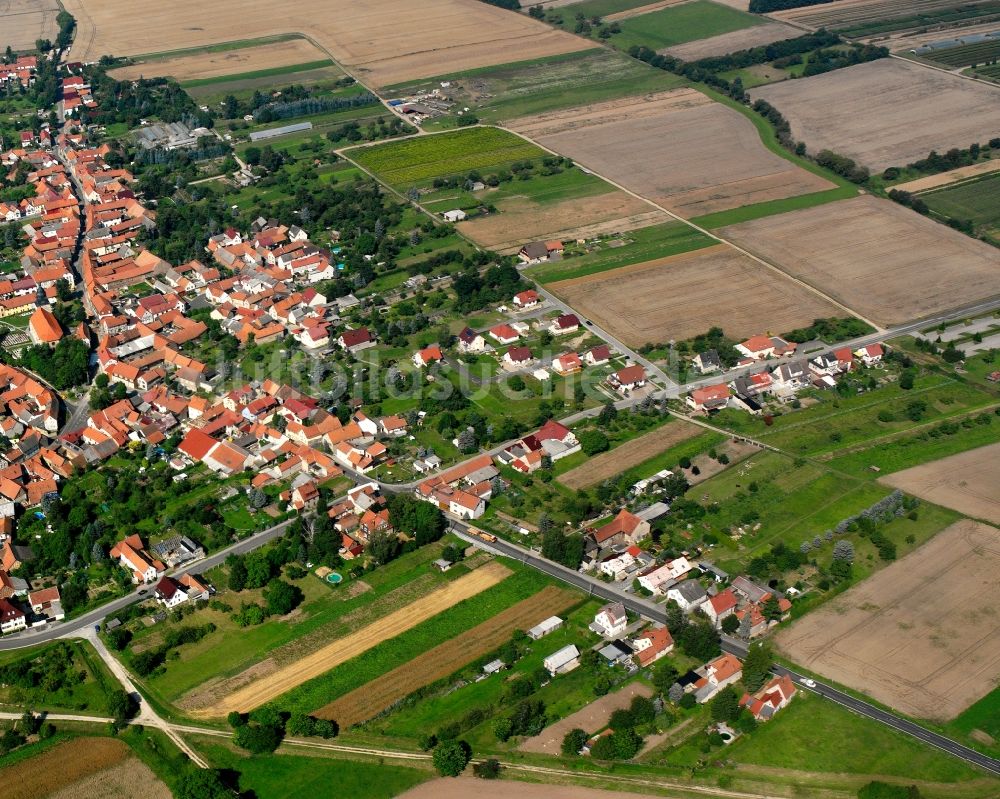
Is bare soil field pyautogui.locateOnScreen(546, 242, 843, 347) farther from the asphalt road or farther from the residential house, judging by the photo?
the residential house

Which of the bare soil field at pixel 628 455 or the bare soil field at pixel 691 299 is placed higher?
the bare soil field at pixel 691 299

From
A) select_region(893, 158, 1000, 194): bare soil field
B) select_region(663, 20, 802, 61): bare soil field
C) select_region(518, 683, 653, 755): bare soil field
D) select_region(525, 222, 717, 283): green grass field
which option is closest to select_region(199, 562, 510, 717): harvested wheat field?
select_region(518, 683, 653, 755): bare soil field

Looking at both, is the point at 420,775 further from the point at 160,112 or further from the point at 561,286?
the point at 160,112

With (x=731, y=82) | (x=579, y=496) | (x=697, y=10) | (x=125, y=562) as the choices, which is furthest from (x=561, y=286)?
(x=697, y=10)

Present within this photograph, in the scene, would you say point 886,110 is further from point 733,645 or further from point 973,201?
point 733,645

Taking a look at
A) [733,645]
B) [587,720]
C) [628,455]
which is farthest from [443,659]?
[628,455]

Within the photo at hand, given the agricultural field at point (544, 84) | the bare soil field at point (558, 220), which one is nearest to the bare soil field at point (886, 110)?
the agricultural field at point (544, 84)

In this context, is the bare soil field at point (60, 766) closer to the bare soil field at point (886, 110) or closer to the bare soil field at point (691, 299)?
the bare soil field at point (691, 299)
